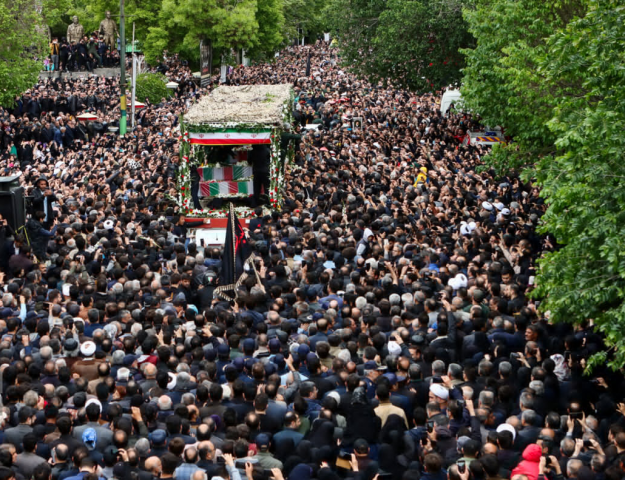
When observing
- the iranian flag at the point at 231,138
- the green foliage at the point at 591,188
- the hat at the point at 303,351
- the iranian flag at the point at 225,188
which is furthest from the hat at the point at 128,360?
the iranian flag at the point at 225,188

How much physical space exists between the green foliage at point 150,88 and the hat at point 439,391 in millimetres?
31257

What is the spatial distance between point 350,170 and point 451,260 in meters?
10.1

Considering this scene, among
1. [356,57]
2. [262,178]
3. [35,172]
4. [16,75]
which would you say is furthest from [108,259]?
[356,57]

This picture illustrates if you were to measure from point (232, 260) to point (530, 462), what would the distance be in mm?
8029

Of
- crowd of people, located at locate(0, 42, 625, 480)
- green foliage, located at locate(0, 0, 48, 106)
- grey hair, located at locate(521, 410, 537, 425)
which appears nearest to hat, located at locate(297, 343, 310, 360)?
crowd of people, located at locate(0, 42, 625, 480)

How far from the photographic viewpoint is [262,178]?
2225 cm

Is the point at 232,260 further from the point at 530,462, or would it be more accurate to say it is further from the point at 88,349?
the point at 530,462

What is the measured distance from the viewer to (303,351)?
10.4 m

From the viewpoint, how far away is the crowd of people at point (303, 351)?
8180 millimetres

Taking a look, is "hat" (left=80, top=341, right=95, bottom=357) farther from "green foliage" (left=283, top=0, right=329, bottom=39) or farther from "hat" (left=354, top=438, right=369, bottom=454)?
"green foliage" (left=283, top=0, right=329, bottom=39)

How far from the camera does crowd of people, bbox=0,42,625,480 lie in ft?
26.8

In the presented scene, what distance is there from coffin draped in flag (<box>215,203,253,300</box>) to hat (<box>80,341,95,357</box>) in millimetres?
3749

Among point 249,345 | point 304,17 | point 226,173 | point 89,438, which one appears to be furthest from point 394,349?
point 304,17

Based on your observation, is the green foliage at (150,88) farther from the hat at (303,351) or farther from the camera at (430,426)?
the camera at (430,426)
